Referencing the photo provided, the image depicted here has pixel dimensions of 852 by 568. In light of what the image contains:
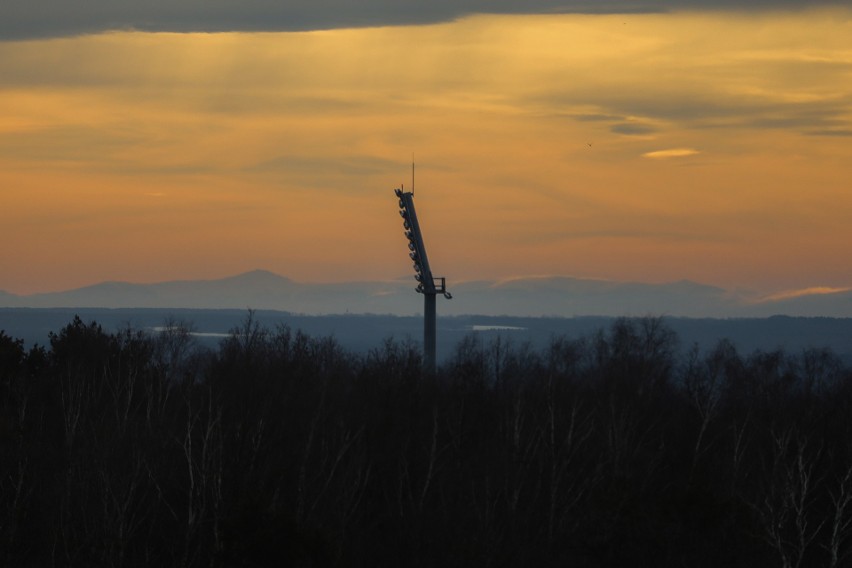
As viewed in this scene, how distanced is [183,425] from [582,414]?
19.1 metres

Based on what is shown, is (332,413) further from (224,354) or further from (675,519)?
(224,354)

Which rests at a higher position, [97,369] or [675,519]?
[97,369]

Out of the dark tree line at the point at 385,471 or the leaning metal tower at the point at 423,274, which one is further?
the leaning metal tower at the point at 423,274

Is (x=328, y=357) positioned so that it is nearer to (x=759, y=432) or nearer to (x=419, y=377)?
(x=419, y=377)

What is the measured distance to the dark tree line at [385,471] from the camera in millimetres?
41688

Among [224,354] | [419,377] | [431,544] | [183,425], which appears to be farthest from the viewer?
[224,354]

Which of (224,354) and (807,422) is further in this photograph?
(224,354)

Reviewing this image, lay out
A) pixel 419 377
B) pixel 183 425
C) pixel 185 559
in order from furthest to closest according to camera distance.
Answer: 1. pixel 419 377
2. pixel 183 425
3. pixel 185 559

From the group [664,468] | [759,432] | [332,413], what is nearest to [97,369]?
[332,413]

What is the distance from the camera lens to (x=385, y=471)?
54.6 metres

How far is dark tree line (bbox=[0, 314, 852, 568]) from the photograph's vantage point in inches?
1641

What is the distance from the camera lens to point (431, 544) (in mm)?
43469

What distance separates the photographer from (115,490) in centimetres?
4416

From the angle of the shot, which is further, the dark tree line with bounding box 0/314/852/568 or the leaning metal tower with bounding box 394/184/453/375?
the leaning metal tower with bounding box 394/184/453/375
